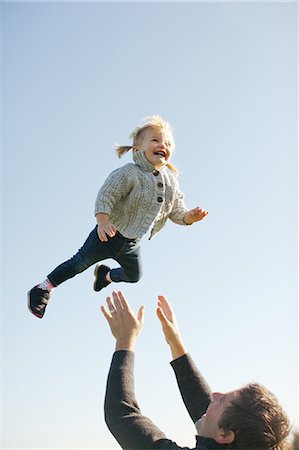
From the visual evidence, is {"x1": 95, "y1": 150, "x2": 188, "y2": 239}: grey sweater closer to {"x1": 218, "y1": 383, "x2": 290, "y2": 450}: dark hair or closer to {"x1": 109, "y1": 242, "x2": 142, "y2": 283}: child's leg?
{"x1": 109, "y1": 242, "x2": 142, "y2": 283}: child's leg

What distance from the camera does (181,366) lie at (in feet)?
13.9

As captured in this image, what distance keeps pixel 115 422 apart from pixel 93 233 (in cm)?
308

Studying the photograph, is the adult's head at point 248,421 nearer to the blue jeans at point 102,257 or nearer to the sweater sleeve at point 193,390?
the sweater sleeve at point 193,390

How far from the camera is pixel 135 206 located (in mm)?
6188

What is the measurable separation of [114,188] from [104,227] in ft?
1.84

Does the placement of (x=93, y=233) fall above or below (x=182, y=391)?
above

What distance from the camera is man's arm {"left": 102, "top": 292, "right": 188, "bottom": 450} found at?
3508 mm

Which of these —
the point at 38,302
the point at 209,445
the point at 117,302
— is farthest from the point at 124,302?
the point at 38,302

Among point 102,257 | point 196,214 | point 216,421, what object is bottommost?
point 216,421

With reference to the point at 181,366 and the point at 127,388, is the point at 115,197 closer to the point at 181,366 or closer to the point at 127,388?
the point at 181,366

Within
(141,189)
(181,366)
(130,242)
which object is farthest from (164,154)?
(181,366)

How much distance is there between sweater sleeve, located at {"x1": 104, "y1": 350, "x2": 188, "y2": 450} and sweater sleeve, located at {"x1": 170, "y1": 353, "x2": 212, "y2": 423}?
59 cm

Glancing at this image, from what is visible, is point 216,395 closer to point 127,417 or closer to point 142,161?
point 127,417

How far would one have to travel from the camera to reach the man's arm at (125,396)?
3508 mm
